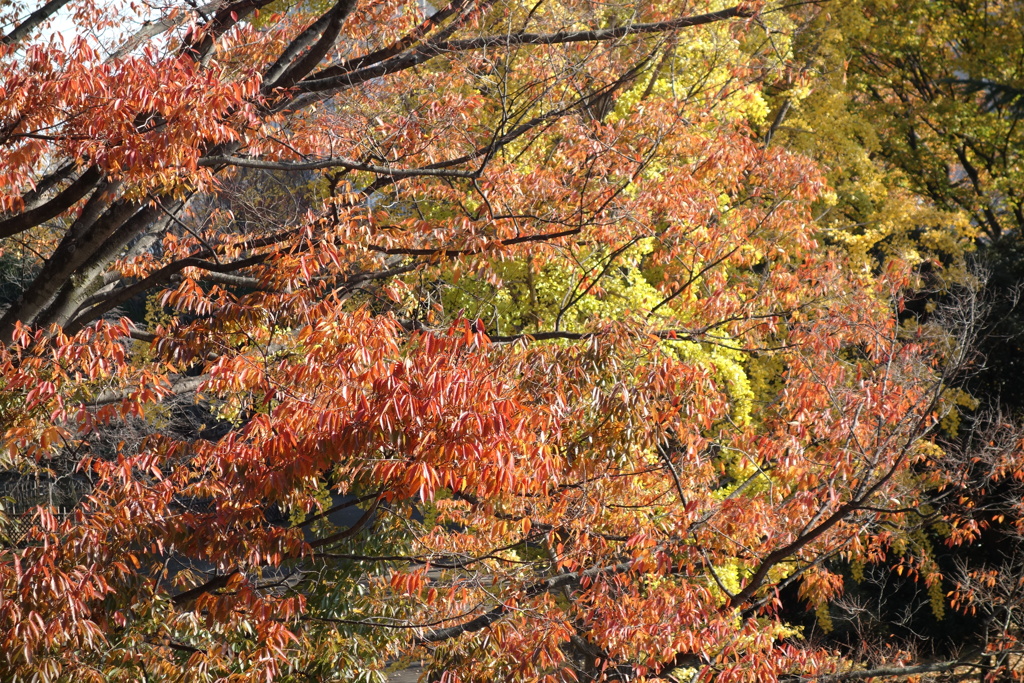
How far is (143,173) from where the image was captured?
5.50m

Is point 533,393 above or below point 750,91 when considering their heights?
above

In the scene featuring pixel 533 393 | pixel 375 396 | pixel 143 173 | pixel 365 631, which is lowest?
pixel 365 631

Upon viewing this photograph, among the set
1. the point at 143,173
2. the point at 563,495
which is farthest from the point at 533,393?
the point at 143,173

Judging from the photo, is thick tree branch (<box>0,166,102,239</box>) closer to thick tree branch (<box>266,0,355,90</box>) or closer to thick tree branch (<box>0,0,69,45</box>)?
thick tree branch (<box>0,0,69,45</box>)

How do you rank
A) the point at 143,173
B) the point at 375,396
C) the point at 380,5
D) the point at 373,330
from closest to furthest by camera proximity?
the point at 375,396
the point at 373,330
the point at 143,173
the point at 380,5

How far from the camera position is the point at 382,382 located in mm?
4410

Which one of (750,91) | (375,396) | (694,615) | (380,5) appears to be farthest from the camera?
(750,91)

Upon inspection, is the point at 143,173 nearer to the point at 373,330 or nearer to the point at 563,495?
the point at 373,330

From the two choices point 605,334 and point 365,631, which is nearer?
point 605,334

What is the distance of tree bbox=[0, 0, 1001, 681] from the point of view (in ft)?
16.3

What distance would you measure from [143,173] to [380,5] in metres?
4.19

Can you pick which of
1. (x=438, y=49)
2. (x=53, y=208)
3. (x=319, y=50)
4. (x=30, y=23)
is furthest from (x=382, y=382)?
(x=30, y=23)

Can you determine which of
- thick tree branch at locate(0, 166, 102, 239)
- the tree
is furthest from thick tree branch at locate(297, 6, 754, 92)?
thick tree branch at locate(0, 166, 102, 239)

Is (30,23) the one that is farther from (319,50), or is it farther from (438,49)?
(438,49)
